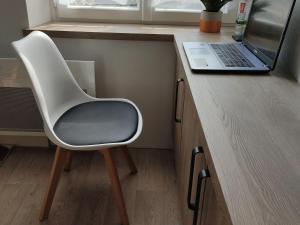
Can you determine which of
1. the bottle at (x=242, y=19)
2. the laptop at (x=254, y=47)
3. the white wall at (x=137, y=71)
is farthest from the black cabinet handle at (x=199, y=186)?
the white wall at (x=137, y=71)

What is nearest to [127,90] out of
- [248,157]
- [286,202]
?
[248,157]

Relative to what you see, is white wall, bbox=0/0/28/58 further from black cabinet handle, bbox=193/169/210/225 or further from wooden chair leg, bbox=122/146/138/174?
black cabinet handle, bbox=193/169/210/225

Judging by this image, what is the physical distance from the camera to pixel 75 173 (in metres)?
1.87

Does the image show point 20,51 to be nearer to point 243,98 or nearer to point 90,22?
point 90,22

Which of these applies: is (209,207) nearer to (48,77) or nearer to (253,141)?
(253,141)

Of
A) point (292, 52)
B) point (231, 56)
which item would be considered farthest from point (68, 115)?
point (292, 52)

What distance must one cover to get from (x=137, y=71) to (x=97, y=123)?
565 mm

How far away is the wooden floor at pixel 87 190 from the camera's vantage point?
156cm

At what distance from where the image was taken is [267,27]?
1.22 metres

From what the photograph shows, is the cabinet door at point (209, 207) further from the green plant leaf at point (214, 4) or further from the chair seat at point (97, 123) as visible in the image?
the green plant leaf at point (214, 4)

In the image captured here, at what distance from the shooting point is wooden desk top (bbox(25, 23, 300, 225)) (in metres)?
0.53

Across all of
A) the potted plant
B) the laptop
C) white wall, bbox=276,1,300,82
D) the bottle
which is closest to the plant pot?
the potted plant

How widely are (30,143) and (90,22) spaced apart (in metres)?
0.89

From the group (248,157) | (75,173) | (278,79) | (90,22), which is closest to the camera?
(248,157)
